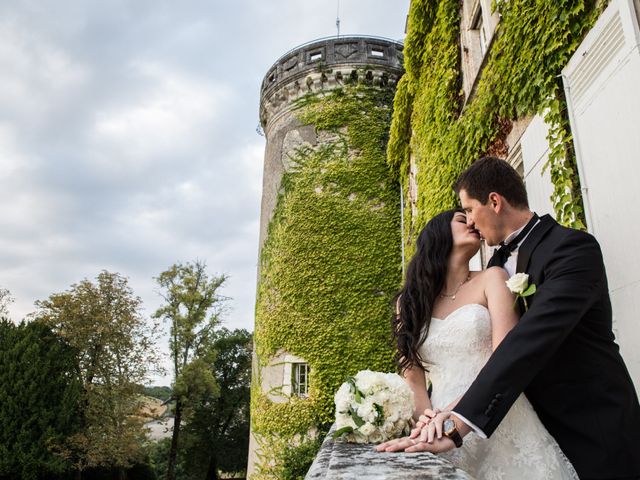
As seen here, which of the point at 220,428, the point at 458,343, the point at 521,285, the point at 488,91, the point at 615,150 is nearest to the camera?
the point at 521,285

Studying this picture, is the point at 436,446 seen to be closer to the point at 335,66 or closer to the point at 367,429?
the point at 367,429

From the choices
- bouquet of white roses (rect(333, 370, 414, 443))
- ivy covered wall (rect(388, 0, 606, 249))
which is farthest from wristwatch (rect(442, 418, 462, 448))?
ivy covered wall (rect(388, 0, 606, 249))

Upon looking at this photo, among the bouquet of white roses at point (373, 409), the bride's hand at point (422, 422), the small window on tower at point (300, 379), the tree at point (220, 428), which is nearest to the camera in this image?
the bride's hand at point (422, 422)

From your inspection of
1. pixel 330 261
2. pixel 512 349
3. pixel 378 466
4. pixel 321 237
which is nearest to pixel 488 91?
pixel 512 349

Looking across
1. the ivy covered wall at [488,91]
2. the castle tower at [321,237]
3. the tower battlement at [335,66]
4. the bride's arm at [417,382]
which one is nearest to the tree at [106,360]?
the castle tower at [321,237]

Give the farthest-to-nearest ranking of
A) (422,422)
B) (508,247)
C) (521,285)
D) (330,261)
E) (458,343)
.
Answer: (330,261) < (508,247) < (458,343) < (521,285) < (422,422)

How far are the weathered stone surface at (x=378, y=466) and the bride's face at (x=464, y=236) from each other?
4.22ft

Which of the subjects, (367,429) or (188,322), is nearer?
(367,429)

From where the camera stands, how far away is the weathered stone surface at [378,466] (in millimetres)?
1280

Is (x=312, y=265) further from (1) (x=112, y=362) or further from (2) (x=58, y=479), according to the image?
(2) (x=58, y=479)

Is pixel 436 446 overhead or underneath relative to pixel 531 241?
underneath

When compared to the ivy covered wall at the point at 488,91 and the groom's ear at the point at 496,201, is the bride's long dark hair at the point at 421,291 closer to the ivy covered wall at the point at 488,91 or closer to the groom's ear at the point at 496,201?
the groom's ear at the point at 496,201

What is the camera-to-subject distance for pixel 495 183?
249 cm

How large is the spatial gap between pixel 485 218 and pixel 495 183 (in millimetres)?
190
